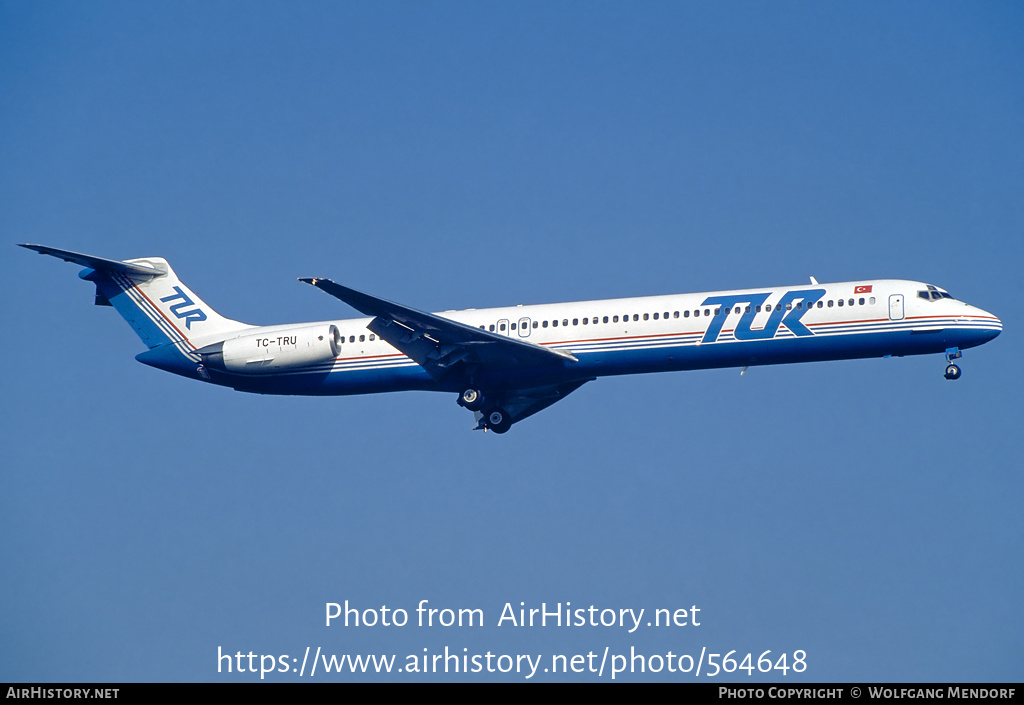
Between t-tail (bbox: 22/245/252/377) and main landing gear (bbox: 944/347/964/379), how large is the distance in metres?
22.1

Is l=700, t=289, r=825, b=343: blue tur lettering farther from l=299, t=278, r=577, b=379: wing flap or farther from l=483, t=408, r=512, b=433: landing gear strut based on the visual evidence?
l=483, t=408, r=512, b=433: landing gear strut

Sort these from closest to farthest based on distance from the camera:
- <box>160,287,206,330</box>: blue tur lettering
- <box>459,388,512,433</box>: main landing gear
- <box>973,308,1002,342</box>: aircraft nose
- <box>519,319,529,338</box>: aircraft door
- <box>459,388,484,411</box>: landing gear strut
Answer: <box>973,308,1002,342</box>: aircraft nose < <box>519,319,529,338</box>: aircraft door < <box>459,388,484,411</box>: landing gear strut < <box>459,388,512,433</box>: main landing gear < <box>160,287,206,330</box>: blue tur lettering

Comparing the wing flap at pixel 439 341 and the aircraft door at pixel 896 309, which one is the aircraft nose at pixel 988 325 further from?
the wing flap at pixel 439 341

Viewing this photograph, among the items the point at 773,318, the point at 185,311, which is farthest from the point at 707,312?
the point at 185,311

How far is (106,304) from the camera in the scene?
144 ft

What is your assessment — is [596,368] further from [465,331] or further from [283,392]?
[283,392]

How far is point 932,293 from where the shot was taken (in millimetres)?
37812

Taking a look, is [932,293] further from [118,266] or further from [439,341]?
[118,266]

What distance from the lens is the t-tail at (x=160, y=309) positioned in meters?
42.8

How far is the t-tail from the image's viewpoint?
141 feet

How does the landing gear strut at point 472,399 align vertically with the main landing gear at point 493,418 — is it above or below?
below

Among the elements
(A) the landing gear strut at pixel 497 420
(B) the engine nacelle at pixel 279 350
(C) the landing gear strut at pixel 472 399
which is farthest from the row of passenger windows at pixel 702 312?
(B) the engine nacelle at pixel 279 350

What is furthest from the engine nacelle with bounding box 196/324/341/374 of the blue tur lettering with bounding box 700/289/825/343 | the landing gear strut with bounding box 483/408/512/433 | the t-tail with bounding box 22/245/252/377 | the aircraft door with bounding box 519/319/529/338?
the blue tur lettering with bounding box 700/289/825/343

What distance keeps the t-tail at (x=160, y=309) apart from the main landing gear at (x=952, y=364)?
22.1 metres
